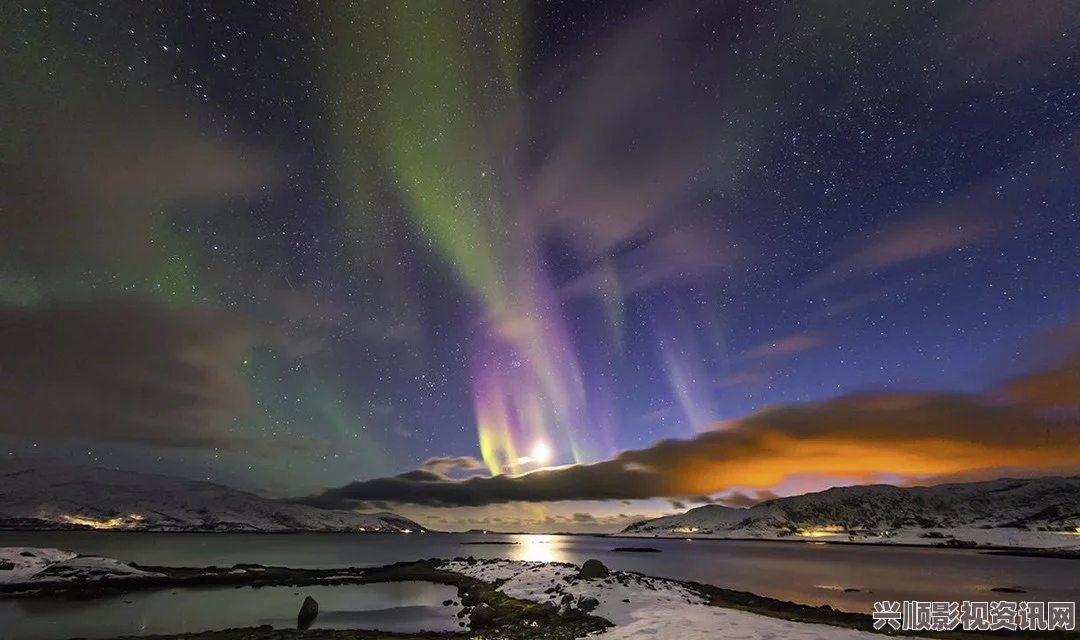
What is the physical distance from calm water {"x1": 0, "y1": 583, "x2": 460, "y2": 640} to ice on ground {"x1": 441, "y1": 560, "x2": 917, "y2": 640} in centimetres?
724

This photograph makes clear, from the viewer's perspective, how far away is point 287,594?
50.6 metres

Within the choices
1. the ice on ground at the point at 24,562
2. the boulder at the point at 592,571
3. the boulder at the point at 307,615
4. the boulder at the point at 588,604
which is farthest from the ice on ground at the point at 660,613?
the ice on ground at the point at 24,562

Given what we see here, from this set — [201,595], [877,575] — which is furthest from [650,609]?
[877,575]

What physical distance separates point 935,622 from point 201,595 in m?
58.6

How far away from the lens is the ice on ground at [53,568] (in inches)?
2042

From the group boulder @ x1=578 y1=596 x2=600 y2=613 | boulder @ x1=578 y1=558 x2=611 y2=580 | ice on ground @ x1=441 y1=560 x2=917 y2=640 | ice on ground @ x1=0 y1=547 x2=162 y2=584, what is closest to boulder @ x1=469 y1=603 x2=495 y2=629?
Answer: ice on ground @ x1=441 y1=560 x2=917 y2=640

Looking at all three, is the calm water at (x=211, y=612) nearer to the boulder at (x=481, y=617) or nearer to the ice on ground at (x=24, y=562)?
the boulder at (x=481, y=617)

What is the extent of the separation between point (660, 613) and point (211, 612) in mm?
34236

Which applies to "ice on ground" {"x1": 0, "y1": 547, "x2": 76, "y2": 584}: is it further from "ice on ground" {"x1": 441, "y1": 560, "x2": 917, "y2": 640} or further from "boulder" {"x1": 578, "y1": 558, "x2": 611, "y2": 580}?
"boulder" {"x1": 578, "y1": 558, "x2": 611, "y2": 580}

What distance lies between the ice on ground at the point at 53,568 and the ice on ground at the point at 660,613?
155 feet

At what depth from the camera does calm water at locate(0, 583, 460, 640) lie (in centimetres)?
3262

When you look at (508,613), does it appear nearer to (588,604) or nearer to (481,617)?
(481,617)

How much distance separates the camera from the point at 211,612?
3947cm

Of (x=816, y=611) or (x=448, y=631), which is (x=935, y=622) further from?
(x=448, y=631)
